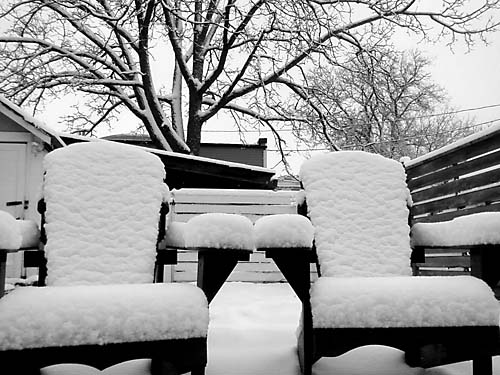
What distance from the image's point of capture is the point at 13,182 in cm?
579

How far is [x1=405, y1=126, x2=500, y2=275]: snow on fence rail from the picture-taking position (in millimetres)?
3322

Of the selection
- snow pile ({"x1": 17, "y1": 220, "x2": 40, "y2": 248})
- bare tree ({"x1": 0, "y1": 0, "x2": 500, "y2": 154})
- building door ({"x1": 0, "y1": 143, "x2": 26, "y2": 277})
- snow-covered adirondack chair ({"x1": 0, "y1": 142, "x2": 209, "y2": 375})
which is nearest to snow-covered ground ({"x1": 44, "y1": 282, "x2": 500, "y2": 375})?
snow-covered adirondack chair ({"x1": 0, "y1": 142, "x2": 209, "y2": 375})

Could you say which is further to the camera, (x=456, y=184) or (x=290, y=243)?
(x=456, y=184)

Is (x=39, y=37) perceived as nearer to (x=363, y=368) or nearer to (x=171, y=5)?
(x=171, y=5)

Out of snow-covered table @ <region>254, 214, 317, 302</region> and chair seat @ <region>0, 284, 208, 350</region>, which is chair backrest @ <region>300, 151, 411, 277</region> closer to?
snow-covered table @ <region>254, 214, 317, 302</region>

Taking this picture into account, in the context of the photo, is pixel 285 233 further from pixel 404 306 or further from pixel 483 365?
pixel 483 365

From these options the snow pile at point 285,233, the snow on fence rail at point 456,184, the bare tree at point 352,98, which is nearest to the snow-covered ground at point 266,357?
the snow pile at point 285,233

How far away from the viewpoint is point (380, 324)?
135 cm

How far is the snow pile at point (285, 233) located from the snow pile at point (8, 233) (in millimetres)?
719

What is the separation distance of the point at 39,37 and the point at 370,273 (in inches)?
454

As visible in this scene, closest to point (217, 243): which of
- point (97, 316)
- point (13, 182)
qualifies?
point (97, 316)

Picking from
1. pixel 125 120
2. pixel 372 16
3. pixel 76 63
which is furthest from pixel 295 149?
pixel 76 63

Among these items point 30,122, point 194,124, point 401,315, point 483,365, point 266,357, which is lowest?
point 266,357

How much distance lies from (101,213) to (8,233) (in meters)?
0.82
